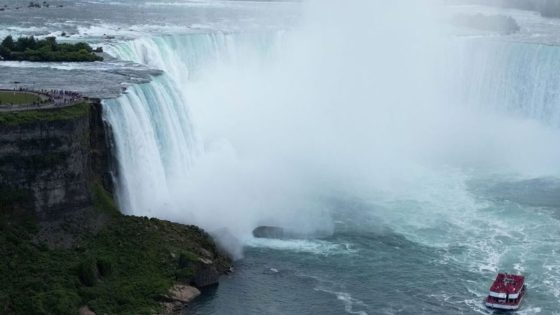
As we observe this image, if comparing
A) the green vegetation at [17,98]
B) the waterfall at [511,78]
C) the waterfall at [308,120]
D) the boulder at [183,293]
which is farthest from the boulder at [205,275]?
the waterfall at [511,78]

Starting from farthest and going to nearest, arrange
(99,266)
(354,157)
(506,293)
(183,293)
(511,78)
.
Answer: (511,78)
(354,157)
(183,293)
(506,293)
(99,266)

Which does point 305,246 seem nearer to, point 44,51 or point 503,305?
point 503,305

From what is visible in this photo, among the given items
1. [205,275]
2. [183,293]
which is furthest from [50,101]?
[183,293]

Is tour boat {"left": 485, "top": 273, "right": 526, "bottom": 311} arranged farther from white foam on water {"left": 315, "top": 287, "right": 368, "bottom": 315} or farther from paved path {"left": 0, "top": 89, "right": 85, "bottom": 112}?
paved path {"left": 0, "top": 89, "right": 85, "bottom": 112}

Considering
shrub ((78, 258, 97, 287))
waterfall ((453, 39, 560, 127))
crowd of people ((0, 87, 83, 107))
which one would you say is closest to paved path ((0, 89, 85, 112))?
crowd of people ((0, 87, 83, 107))

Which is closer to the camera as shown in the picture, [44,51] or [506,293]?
[506,293]
